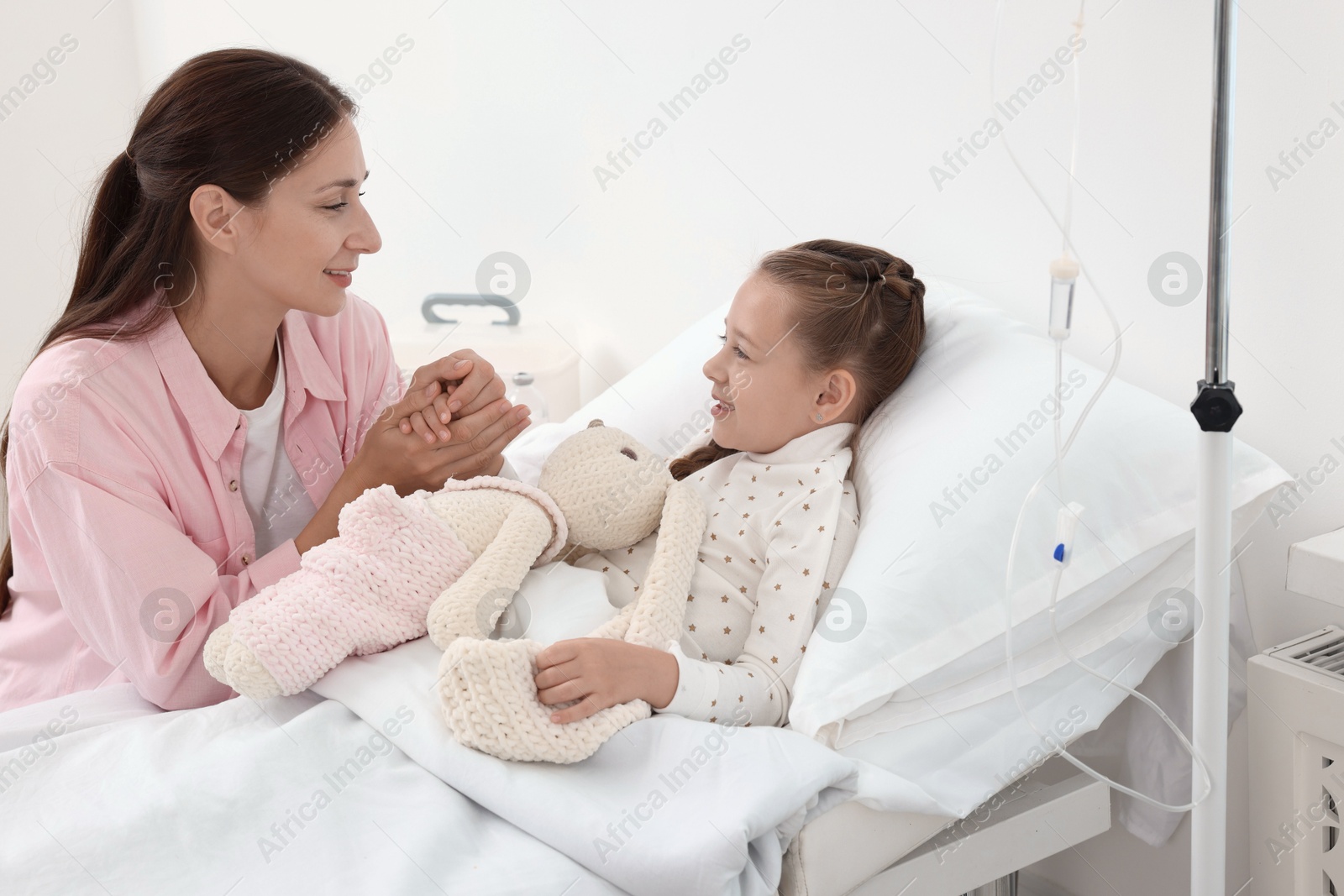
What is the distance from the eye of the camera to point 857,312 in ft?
4.33

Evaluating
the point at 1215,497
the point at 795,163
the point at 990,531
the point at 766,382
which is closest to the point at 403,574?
the point at 766,382

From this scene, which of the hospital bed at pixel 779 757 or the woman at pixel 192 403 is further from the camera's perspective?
the woman at pixel 192 403

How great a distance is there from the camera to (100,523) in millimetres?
1158

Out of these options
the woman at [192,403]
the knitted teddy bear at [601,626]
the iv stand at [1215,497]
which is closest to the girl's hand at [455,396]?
the woman at [192,403]

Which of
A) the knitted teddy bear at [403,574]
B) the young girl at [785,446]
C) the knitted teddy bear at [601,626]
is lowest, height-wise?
the knitted teddy bear at [403,574]

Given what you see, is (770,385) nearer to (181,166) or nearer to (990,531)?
(990,531)

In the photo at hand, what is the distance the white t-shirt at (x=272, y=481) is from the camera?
56.4 inches

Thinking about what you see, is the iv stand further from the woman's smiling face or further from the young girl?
the woman's smiling face

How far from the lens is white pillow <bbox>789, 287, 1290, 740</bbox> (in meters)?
1.05

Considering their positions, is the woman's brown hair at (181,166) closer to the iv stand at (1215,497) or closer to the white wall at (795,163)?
the white wall at (795,163)

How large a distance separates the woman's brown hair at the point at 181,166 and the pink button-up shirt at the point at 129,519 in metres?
0.05

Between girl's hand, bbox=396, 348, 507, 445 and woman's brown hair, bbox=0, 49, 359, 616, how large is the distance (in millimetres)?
294

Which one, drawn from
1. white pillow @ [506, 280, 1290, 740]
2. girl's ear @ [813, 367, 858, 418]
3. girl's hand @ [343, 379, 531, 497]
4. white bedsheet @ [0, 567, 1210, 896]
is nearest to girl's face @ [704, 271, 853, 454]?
girl's ear @ [813, 367, 858, 418]

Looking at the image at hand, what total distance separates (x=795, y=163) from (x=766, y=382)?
563mm
